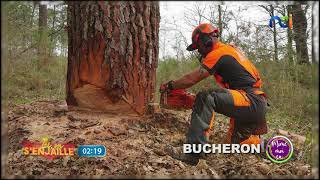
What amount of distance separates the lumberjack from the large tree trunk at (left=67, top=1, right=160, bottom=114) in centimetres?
29

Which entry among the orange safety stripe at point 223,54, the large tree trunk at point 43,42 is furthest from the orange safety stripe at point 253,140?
the large tree trunk at point 43,42

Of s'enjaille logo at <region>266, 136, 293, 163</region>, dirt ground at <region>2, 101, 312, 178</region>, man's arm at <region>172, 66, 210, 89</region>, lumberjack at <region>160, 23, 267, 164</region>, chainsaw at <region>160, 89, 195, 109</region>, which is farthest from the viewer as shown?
chainsaw at <region>160, 89, 195, 109</region>

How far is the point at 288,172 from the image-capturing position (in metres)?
2.24

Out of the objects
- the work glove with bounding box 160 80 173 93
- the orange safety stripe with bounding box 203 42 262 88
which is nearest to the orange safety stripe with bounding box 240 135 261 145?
the orange safety stripe with bounding box 203 42 262 88

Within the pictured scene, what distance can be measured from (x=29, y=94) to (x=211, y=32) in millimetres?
3398

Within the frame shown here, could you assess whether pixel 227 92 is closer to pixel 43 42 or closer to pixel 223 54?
pixel 223 54

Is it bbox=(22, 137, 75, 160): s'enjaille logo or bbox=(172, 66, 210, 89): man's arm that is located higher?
bbox=(172, 66, 210, 89): man's arm

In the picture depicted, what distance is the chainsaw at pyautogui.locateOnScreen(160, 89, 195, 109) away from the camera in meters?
3.19

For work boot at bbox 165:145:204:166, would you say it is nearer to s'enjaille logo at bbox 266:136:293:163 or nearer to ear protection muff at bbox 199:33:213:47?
s'enjaille logo at bbox 266:136:293:163

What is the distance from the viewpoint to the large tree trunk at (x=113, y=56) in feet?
9.02

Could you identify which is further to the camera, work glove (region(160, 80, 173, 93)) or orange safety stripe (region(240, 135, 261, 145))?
work glove (region(160, 80, 173, 93))

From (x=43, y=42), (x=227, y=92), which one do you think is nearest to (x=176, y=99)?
(x=227, y=92)


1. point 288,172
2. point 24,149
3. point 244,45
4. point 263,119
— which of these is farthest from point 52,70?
point 288,172

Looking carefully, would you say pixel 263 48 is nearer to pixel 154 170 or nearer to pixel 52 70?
pixel 154 170
